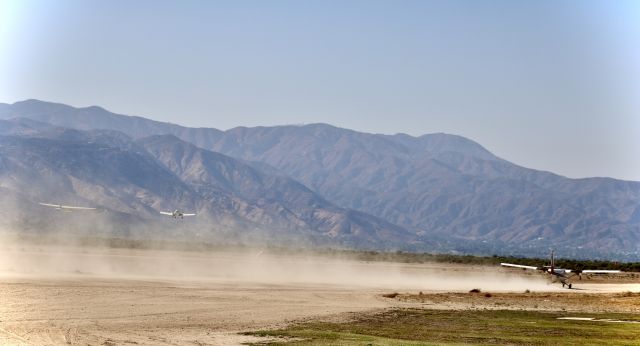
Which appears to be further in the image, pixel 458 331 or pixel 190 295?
pixel 190 295

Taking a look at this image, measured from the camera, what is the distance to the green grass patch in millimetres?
43500

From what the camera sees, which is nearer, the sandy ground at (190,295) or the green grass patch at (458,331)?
the sandy ground at (190,295)

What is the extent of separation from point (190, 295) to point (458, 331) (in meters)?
22.1

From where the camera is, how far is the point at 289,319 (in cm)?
5259

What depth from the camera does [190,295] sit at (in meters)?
63.7

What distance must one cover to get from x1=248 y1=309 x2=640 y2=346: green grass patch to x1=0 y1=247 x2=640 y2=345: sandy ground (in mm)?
2706

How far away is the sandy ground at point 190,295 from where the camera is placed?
138 ft

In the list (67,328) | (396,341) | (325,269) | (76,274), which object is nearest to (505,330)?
(396,341)

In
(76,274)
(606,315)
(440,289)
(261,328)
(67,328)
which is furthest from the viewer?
(440,289)

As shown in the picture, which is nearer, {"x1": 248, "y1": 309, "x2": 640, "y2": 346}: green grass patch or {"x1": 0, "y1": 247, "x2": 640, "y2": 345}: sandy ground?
{"x1": 0, "y1": 247, "x2": 640, "y2": 345}: sandy ground

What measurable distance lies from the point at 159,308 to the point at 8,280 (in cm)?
1679

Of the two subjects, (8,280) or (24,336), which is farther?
(8,280)

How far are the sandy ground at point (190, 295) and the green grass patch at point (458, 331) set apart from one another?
2706mm

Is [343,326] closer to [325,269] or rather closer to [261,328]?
[261,328]
